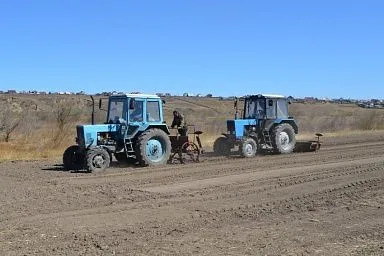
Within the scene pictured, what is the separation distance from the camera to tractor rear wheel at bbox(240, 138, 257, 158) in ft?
71.2

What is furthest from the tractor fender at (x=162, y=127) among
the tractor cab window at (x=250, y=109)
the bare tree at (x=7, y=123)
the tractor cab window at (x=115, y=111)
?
the bare tree at (x=7, y=123)

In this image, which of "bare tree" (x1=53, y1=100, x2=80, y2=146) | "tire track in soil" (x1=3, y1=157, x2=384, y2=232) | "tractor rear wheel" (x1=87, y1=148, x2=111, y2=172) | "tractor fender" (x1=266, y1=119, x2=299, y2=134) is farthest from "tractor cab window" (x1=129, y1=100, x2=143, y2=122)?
"bare tree" (x1=53, y1=100, x2=80, y2=146)

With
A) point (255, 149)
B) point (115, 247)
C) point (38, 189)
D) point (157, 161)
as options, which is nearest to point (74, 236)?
point (115, 247)

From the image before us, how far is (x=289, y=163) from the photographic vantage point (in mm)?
19281

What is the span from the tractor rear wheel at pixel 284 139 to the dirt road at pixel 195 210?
450 cm

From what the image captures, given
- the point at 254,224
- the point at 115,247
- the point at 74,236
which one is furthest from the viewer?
the point at 254,224

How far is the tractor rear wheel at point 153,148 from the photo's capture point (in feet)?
60.1

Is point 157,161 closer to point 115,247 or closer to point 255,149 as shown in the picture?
point 255,149

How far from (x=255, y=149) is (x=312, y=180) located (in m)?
7.13

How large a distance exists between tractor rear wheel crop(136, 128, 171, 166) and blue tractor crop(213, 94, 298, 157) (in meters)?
3.71

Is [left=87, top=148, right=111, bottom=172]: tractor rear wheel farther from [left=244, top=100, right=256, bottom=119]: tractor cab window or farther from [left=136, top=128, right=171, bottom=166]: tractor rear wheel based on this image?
[left=244, top=100, right=256, bottom=119]: tractor cab window

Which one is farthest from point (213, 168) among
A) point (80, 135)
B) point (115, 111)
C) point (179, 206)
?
point (179, 206)

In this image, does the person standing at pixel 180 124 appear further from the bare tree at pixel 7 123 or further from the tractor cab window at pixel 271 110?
the bare tree at pixel 7 123

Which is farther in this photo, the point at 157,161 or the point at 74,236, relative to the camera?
the point at 157,161
